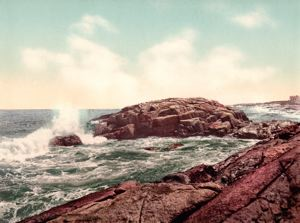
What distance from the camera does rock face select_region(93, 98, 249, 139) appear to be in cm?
4494

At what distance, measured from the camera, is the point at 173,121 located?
46344mm

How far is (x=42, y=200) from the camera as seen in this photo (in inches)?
→ 688

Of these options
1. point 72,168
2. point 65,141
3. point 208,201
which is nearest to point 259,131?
point 65,141

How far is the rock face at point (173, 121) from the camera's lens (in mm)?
44938

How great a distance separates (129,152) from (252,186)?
25.2m

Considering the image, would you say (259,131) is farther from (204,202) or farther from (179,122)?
(204,202)

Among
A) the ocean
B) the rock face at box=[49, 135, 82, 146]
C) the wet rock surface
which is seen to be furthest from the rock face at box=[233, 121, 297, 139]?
the rock face at box=[49, 135, 82, 146]

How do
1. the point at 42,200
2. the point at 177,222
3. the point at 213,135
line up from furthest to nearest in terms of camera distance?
the point at 213,135 < the point at 42,200 < the point at 177,222

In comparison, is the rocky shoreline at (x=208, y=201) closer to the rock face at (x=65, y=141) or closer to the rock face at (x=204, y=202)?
the rock face at (x=204, y=202)

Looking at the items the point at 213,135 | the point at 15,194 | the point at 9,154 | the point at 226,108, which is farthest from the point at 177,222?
the point at 226,108

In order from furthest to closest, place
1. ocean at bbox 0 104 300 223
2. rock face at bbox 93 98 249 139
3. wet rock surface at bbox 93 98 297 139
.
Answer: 1. rock face at bbox 93 98 249 139
2. wet rock surface at bbox 93 98 297 139
3. ocean at bbox 0 104 300 223

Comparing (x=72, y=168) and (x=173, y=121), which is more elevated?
(x=173, y=121)

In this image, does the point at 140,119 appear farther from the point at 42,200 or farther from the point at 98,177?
the point at 42,200

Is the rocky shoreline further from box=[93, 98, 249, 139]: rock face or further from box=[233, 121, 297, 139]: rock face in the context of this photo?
box=[93, 98, 249, 139]: rock face
